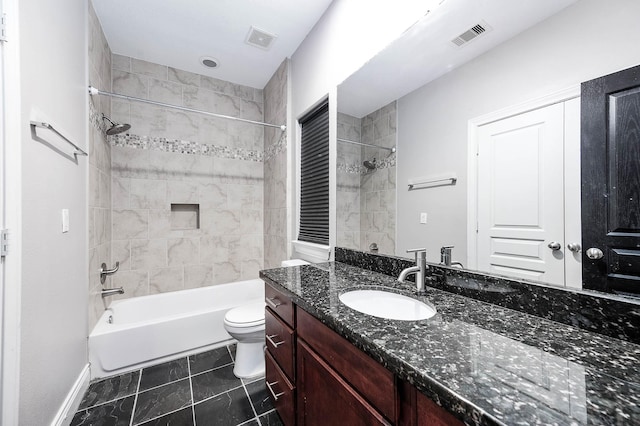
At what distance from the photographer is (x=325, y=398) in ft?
2.96

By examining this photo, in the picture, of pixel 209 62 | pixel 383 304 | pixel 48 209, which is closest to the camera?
pixel 383 304

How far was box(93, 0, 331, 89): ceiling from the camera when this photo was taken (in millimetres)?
1893

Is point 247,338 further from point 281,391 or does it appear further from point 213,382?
point 281,391

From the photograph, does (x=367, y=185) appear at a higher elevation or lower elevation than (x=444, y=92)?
lower

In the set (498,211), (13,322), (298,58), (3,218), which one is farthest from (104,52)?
(498,211)

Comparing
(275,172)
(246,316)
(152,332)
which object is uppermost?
(275,172)

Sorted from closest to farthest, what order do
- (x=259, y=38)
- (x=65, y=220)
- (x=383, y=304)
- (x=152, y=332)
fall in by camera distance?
(x=383, y=304)
(x=65, y=220)
(x=152, y=332)
(x=259, y=38)

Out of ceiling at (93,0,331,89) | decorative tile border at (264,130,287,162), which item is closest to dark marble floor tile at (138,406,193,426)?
decorative tile border at (264,130,287,162)

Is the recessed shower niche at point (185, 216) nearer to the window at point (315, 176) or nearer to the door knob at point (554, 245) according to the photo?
the window at point (315, 176)

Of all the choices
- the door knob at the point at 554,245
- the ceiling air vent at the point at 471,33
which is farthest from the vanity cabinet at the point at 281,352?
the ceiling air vent at the point at 471,33

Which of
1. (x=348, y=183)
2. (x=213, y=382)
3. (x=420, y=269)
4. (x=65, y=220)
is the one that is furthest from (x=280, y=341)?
(x=65, y=220)

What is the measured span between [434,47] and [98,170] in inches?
96.9

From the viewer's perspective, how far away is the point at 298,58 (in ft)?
7.77

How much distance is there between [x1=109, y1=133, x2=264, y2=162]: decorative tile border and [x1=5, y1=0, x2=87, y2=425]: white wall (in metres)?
0.79
